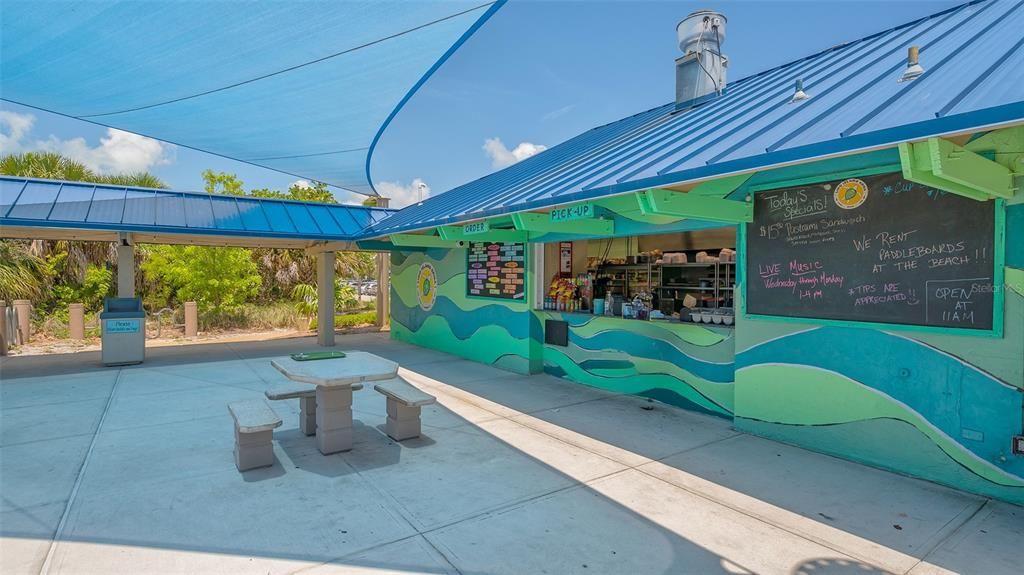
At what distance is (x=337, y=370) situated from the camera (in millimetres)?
4918

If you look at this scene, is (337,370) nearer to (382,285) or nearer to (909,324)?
(909,324)

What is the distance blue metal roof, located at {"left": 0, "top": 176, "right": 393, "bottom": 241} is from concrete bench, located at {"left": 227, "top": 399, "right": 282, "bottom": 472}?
6.45 metres

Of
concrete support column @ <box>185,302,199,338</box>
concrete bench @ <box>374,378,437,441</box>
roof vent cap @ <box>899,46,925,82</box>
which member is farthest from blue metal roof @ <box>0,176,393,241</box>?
roof vent cap @ <box>899,46,925,82</box>

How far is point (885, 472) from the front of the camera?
450 cm

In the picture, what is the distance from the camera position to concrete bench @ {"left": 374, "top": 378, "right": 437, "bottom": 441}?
523cm

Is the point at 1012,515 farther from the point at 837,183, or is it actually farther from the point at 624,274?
the point at 624,274

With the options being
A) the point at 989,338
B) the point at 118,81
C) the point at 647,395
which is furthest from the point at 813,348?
the point at 118,81

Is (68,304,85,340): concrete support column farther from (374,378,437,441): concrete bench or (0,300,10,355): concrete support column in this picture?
(374,378,437,441): concrete bench

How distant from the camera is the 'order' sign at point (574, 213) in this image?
18.8 feet

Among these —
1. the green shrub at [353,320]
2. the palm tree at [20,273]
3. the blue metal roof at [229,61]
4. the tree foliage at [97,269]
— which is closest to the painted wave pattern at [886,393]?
the blue metal roof at [229,61]

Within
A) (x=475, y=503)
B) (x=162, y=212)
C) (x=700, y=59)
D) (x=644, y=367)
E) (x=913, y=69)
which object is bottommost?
(x=475, y=503)

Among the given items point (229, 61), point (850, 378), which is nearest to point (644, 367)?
point (850, 378)

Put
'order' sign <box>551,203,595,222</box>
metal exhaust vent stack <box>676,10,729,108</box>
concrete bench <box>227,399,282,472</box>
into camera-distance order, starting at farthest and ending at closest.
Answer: metal exhaust vent stack <box>676,10,729,108</box>, 'order' sign <box>551,203,595,222</box>, concrete bench <box>227,399,282,472</box>

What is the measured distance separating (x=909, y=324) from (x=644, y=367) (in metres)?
3.32
